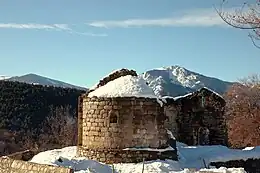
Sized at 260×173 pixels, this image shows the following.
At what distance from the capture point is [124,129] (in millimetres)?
16047

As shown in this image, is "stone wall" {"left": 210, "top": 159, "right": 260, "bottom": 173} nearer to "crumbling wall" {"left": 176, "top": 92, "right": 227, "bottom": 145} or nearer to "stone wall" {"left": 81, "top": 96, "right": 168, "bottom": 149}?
"stone wall" {"left": 81, "top": 96, "right": 168, "bottom": 149}

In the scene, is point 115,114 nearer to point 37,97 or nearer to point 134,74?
point 134,74

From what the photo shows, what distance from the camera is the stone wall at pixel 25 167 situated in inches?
354

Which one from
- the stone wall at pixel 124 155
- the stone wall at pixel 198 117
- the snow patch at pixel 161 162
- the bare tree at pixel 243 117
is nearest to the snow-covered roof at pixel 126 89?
the stone wall at pixel 124 155

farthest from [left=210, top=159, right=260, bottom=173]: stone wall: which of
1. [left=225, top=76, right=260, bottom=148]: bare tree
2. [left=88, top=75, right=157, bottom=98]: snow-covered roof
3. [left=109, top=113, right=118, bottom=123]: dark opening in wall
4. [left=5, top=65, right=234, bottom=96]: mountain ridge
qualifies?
[left=5, top=65, right=234, bottom=96]: mountain ridge

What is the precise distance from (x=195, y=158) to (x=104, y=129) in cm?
409

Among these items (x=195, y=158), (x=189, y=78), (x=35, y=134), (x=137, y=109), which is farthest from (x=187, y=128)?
(x=189, y=78)

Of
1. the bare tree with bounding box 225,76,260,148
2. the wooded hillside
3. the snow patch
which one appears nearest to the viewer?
the snow patch

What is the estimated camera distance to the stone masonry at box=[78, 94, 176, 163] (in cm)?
1598

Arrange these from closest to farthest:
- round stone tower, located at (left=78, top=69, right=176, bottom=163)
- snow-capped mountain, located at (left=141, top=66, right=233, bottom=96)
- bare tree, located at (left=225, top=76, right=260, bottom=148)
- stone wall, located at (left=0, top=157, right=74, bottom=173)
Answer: stone wall, located at (left=0, top=157, right=74, bottom=173), round stone tower, located at (left=78, top=69, right=176, bottom=163), bare tree, located at (left=225, top=76, right=260, bottom=148), snow-capped mountain, located at (left=141, top=66, right=233, bottom=96)

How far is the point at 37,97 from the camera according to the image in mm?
50875

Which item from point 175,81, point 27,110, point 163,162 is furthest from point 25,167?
point 175,81

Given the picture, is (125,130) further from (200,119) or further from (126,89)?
(200,119)

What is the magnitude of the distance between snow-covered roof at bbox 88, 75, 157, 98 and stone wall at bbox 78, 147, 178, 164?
195 centimetres
